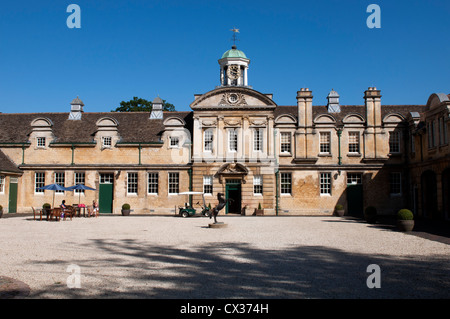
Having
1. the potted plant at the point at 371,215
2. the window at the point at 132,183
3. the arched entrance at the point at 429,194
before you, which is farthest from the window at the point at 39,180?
the arched entrance at the point at 429,194

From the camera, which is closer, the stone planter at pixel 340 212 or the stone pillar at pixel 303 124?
the stone planter at pixel 340 212

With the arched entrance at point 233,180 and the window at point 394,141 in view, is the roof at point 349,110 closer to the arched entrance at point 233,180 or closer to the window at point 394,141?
the window at point 394,141

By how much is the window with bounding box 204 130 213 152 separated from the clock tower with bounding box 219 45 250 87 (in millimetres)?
4751

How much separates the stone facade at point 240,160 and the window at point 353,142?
0.08 metres

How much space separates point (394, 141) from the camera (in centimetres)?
3216

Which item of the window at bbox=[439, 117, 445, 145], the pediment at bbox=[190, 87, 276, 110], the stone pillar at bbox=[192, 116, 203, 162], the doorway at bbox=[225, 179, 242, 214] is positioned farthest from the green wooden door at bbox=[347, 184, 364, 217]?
the stone pillar at bbox=[192, 116, 203, 162]

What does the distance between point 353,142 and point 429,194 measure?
708cm

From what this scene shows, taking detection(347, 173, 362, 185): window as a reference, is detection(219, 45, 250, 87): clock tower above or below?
above

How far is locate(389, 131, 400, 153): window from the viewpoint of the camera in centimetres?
3212

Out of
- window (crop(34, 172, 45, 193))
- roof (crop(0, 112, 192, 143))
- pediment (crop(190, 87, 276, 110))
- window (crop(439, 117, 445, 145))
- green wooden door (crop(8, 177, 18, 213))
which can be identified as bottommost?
green wooden door (crop(8, 177, 18, 213))

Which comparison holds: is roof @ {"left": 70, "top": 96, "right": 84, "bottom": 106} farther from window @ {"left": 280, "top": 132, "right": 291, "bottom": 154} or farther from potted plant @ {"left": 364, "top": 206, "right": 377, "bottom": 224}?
potted plant @ {"left": 364, "top": 206, "right": 377, "bottom": 224}

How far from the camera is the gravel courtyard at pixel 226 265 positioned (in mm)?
7566

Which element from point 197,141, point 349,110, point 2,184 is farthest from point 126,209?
point 349,110
